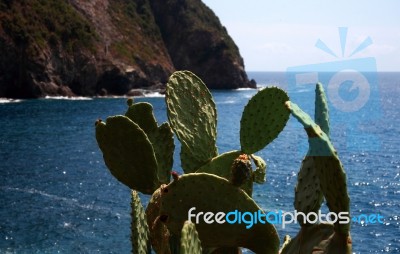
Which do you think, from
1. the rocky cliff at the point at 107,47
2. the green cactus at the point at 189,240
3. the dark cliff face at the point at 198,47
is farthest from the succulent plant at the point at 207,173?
the dark cliff face at the point at 198,47

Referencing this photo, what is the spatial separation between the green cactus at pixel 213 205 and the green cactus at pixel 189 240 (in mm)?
326

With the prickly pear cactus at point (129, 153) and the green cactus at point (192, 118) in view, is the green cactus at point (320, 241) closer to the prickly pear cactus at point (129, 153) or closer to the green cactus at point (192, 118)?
the green cactus at point (192, 118)

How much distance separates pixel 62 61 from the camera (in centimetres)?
9138

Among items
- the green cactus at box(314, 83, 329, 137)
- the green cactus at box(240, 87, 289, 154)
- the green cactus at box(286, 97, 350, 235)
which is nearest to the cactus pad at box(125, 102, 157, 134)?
the green cactus at box(240, 87, 289, 154)

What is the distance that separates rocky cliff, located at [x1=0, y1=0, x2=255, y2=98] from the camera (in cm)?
8519

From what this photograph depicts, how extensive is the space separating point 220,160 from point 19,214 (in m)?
25.3

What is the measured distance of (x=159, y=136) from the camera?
3.69 m

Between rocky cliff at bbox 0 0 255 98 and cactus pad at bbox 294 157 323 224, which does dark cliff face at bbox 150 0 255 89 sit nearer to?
rocky cliff at bbox 0 0 255 98

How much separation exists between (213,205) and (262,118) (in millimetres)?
791

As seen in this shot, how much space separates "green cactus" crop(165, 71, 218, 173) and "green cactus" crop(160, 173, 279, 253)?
657mm

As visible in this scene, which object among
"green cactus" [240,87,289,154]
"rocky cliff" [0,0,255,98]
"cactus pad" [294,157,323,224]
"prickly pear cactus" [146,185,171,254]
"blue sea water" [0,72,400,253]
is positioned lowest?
"blue sea water" [0,72,400,253]

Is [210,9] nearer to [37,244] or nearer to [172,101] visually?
[37,244]

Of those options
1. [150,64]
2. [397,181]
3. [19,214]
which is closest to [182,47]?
[150,64]

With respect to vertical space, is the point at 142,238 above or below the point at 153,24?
below
